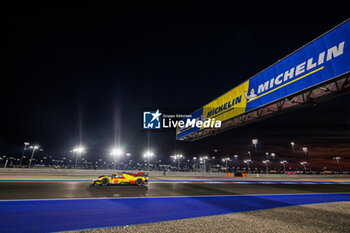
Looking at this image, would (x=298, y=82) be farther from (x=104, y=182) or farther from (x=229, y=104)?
(x=104, y=182)

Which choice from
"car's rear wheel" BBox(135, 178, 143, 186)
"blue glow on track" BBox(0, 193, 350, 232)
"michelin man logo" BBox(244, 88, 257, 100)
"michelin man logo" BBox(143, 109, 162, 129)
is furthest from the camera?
"michelin man logo" BBox(143, 109, 162, 129)

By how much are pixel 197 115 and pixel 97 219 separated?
13.7m

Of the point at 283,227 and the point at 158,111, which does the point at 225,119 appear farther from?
the point at 283,227

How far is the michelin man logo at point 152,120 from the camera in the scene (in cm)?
1709

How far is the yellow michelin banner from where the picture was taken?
11.9 metres

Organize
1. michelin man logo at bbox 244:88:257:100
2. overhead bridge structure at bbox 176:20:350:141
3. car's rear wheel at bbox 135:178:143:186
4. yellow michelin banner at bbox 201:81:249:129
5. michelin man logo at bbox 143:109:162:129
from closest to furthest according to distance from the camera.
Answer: overhead bridge structure at bbox 176:20:350:141, michelin man logo at bbox 244:88:257:100, yellow michelin banner at bbox 201:81:249:129, car's rear wheel at bbox 135:178:143:186, michelin man logo at bbox 143:109:162:129

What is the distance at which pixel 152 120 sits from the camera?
17.1 meters

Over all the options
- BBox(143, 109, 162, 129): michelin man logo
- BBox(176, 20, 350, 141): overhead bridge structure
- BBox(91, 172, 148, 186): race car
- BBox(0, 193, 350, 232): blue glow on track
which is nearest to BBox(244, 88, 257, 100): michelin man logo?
BBox(176, 20, 350, 141): overhead bridge structure

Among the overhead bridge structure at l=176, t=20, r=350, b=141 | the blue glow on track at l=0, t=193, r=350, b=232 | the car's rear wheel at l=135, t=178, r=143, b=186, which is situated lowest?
the blue glow on track at l=0, t=193, r=350, b=232

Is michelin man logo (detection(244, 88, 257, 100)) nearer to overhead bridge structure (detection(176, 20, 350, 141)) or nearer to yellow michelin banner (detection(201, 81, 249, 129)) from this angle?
overhead bridge structure (detection(176, 20, 350, 141))

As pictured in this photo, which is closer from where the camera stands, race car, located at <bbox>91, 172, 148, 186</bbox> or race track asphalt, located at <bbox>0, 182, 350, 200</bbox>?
race track asphalt, located at <bbox>0, 182, 350, 200</bbox>

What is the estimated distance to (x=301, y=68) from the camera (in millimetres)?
8547

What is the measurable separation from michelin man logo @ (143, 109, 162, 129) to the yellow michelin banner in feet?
16.3

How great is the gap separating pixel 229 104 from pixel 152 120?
7629 mm
